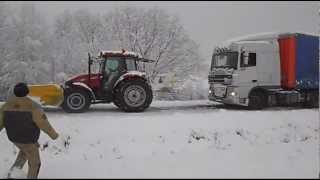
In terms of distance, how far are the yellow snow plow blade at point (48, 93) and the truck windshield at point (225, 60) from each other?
6688mm

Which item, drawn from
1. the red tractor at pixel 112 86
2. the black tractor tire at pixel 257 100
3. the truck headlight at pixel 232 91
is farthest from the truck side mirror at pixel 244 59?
the red tractor at pixel 112 86

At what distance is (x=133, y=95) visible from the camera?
1633 cm

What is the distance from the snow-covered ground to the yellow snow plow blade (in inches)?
62.0

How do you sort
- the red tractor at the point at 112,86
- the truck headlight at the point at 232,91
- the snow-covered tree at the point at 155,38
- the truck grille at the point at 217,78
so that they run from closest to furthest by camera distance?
the red tractor at the point at 112,86, the truck headlight at the point at 232,91, the truck grille at the point at 217,78, the snow-covered tree at the point at 155,38

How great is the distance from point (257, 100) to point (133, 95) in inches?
202

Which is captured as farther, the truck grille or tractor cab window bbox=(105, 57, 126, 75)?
the truck grille

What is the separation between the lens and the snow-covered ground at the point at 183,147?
27.9 feet

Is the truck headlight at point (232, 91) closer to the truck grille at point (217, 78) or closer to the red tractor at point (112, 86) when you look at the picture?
the truck grille at point (217, 78)

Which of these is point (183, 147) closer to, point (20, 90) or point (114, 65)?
point (20, 90)

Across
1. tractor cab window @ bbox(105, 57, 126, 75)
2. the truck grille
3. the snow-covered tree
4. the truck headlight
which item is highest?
the snow-covered tree

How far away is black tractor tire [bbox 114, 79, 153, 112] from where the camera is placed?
16.2 meters

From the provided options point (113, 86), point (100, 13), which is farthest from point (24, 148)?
point (100, 13)

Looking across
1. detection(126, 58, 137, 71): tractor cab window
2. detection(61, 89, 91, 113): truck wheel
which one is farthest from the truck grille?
detection(61, 89, 91, 113): truck wheel

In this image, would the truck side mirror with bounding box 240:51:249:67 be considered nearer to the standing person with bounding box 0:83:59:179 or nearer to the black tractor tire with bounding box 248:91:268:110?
the black tractor tire with bounding box 248:91:268:110
